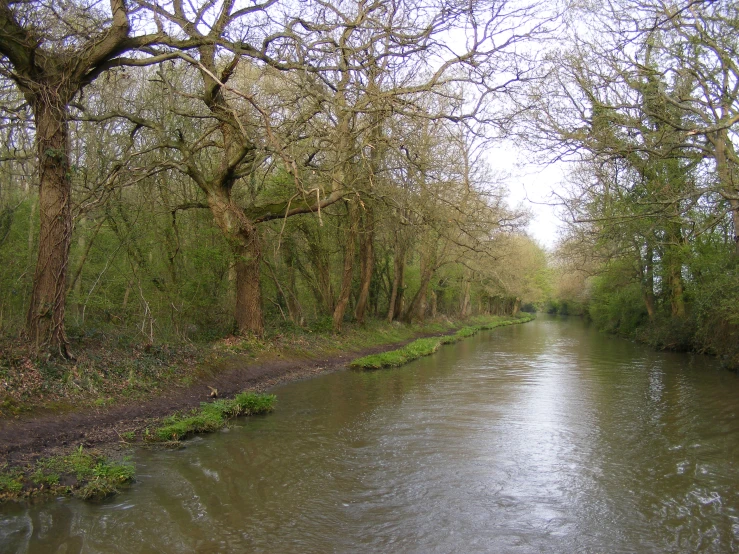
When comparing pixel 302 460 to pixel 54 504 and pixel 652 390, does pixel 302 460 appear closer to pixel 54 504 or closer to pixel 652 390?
pixel 54 504

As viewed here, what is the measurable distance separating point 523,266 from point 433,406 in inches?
1571

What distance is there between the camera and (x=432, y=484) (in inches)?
297

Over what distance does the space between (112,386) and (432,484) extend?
6325mm

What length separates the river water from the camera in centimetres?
588

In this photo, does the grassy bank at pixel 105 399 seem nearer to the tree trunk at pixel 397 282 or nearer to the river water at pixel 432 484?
the river water at pixel 432 484

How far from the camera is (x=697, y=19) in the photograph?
1245cm

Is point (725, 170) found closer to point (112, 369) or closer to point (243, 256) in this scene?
point (243, 256)

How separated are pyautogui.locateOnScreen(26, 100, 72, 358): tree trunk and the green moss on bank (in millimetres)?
3491

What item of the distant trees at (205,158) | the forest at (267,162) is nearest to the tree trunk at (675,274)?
the forest at (267,162)

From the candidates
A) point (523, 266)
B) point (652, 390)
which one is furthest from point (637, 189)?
point (523, 266)

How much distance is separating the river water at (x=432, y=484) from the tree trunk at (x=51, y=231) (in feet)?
11.2

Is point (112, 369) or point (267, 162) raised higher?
point (267, 162)

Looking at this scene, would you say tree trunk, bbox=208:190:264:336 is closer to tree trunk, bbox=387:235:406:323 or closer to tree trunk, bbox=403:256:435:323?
tree trunk, bbox=387:235:406:323

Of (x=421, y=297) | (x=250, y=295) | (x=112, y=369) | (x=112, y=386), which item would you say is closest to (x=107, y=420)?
(x=112, y=386)
